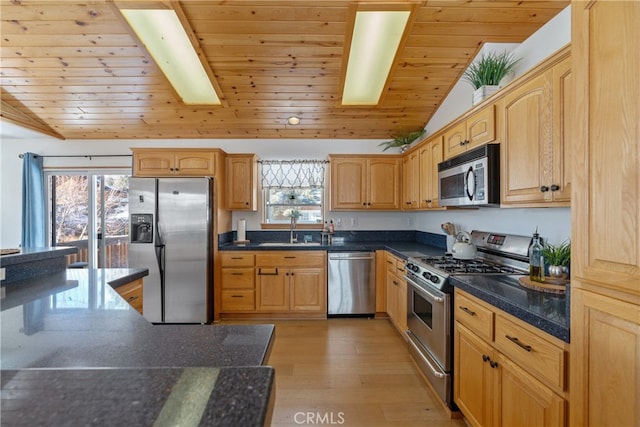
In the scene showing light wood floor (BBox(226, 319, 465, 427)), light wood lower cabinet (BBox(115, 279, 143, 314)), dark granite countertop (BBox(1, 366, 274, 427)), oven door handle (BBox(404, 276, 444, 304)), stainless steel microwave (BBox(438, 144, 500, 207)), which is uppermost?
stainless steel microwave (BBox(438, 144, 500, 207))

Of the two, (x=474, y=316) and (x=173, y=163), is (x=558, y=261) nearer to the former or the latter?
(x=474, y=316)

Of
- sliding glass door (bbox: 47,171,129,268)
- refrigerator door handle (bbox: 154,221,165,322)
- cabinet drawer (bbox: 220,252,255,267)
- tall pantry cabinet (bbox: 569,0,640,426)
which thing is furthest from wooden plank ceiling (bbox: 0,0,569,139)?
tall pantry cabinet (bbox: 569,0,640,426)

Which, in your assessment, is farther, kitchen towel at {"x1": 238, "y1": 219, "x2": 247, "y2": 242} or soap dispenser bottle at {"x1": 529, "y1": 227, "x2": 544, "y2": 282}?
kitchen towel at {"x1": 238, "y1": 219, "x2": 247, "y2": 242}

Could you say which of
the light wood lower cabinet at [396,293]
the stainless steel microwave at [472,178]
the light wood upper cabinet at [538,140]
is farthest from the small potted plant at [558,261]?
the light wood lower cabinet at [396,293]

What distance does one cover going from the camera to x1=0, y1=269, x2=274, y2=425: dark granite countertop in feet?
1.71

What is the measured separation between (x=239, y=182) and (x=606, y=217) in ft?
11.7

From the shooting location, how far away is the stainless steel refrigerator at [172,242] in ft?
11.0

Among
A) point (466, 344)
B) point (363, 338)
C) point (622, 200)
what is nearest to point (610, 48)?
point (622, 200)

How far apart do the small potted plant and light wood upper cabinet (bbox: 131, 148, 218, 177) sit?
329 centimetres

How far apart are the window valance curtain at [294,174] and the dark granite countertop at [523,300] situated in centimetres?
269

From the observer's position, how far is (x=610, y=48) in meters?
0.93

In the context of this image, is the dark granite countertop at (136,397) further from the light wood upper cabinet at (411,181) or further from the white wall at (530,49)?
the light wood upper cabinet at (411,181)

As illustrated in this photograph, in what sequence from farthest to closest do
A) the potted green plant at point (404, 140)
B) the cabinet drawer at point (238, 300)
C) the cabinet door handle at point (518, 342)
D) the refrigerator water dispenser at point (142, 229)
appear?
the potted green plant at point (404, 140) < the cabinet drawer at point (238, 300) < the refrigerator water dispenser at point (142, 229) < the cabinet door handle at point (518, 342)

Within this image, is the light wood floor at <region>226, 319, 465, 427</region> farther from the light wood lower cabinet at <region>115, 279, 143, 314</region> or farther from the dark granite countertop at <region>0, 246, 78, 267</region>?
the dark granite countertop at <region>0, 246, 78, 267</region>
